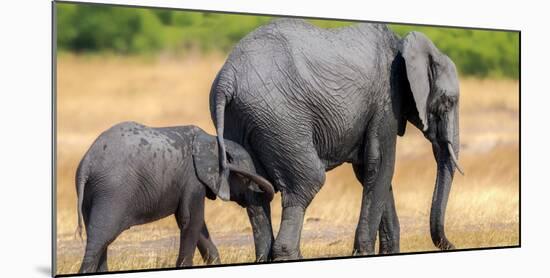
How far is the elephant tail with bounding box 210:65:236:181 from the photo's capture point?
28.0ft

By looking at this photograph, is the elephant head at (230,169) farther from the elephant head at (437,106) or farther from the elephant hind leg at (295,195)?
the elephant head at (437,106)

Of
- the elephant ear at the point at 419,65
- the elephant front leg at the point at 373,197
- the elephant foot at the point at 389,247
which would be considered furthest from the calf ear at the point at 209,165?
the elephant foot at the point at 389,247

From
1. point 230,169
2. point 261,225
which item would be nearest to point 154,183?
point 230,169

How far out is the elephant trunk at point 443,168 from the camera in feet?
31.6

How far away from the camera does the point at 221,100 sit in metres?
8.65

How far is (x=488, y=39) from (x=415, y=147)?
41.9 inches

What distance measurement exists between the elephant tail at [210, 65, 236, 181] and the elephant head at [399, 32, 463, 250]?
137cm

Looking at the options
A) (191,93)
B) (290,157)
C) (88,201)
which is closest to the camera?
(88,201)

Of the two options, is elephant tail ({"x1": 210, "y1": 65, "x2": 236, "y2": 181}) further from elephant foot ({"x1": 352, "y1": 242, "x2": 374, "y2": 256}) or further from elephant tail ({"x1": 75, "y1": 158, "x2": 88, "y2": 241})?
elephant foot ({"x1": 352, "y1": 242, "x2": 374, "y2": 256})

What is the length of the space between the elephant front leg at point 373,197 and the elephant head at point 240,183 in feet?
2.79

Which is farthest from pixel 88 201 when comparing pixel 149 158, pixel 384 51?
pixel 384 51

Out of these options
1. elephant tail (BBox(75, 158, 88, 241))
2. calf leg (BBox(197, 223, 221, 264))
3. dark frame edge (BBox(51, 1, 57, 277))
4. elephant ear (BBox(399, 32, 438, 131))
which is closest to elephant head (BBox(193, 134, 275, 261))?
calf leg (BBox(197, 223, 221, 264))

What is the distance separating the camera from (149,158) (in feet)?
27.0

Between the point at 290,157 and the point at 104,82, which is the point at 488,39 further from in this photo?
the point at 104,82
